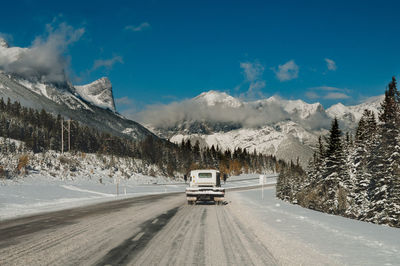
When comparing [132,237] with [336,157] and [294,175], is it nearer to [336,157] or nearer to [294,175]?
[336,157]

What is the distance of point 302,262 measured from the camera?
21.5 ft

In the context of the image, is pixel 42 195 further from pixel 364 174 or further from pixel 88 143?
pixel 88 143

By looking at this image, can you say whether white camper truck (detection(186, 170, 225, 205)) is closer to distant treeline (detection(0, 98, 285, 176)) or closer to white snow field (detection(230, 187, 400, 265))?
white snow field (detection(230, 187, 400, 265))

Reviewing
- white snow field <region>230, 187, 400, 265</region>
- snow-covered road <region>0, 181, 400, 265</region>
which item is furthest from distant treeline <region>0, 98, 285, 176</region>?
white snow field <region>230, 187, 400, 265</region>

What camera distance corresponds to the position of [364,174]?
31.1 metres

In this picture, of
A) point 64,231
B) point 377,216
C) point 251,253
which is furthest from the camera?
point 377,216

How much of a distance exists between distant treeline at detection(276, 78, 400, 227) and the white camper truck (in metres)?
13.9

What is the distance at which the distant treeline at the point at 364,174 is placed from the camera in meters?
26.8

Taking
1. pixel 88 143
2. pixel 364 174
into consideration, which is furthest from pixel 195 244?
pixel 88 143

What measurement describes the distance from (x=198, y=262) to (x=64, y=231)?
549 centimetres

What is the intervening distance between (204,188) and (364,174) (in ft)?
57.9

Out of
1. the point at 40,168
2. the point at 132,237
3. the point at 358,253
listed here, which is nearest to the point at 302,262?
the point at 358,253

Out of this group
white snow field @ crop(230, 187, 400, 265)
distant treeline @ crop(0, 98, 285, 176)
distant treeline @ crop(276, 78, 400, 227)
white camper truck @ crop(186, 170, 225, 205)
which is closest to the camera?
white snow field @ crop(230, 187, 400, 265)

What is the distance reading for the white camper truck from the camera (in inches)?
903
